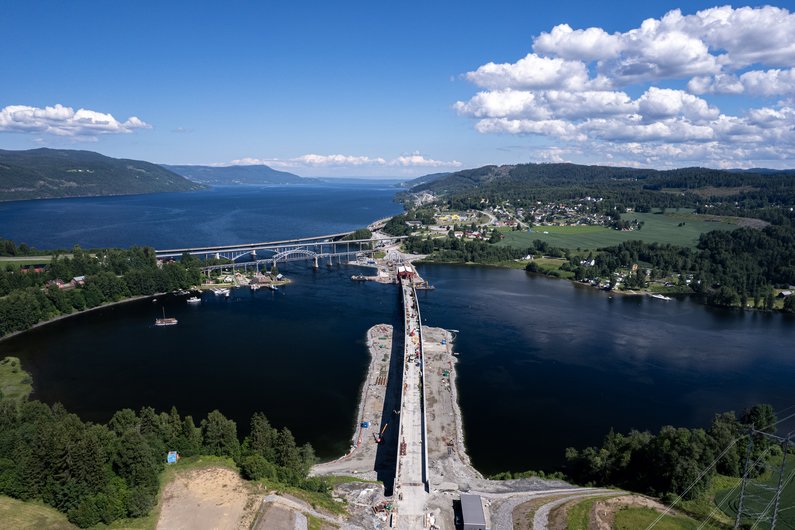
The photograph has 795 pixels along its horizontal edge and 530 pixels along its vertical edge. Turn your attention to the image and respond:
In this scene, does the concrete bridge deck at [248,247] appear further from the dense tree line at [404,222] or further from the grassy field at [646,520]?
the grassy field at [646,520]

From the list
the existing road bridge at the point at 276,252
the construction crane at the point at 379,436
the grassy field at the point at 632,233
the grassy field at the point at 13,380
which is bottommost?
the grassy field at the point at 13,380

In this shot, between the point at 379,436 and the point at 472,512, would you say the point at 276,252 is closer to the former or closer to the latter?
the point at 379,436

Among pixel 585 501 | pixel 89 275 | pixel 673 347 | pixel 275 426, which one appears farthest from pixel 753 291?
pixel 89 275

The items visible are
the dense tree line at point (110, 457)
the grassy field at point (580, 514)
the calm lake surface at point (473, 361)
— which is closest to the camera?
the dense tree line at point (110, 457)

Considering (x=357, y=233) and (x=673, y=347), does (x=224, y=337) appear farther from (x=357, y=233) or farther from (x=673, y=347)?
(x=357, y=233)

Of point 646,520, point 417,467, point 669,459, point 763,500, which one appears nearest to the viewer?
point 646,520

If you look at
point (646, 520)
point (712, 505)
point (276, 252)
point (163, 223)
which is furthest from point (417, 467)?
point (163, 223)

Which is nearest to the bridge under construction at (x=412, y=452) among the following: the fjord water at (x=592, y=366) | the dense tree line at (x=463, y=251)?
the fjord water at (x=592, y=366)
